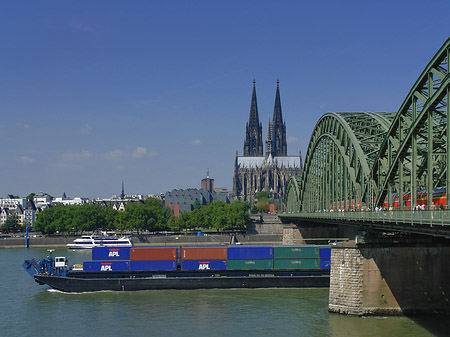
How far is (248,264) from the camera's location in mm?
55438

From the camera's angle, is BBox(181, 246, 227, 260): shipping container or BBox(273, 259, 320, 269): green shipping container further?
BBox(273, 259, 320, 269): green shipping container

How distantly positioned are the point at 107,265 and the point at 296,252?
1752cm

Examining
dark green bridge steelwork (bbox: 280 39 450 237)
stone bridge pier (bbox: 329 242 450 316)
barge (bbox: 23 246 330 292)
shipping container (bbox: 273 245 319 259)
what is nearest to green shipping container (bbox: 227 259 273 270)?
barge (bbox: 23 246 330 292)

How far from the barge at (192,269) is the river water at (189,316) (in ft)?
3.74

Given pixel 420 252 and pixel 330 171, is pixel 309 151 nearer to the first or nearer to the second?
pixel 330 171

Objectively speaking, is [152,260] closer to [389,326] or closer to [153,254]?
[153,254]

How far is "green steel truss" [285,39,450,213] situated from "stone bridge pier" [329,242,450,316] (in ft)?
12.7

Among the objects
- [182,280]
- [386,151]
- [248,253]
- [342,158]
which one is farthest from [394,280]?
[182,280]

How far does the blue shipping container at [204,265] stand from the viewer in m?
55.0

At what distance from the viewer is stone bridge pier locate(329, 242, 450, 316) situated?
40031 mm

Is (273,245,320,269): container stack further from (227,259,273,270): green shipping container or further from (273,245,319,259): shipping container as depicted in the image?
(227,259,273,270): green shipping container

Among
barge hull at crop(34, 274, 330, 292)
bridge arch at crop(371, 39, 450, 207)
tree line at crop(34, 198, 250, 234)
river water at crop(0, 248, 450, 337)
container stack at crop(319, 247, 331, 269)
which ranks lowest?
river water at crop(0, 248, 450, 337)

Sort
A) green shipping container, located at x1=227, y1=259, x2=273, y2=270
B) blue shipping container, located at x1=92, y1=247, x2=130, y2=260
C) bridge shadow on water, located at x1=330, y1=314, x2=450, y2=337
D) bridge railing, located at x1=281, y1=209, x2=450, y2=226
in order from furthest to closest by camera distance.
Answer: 1. blue shipping container, located at x1=92, y1=247, x2=130, y2=260
2. green shipping container, located at x1=227, y1=259, x2=273, y2=270
3. bridge shadow on water, located at x1=330, y1=314, x2=450, y2=337
4. bridge railing, located at x1=281, y1=209, x2=450, y2=226

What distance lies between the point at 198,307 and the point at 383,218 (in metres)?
16.7
